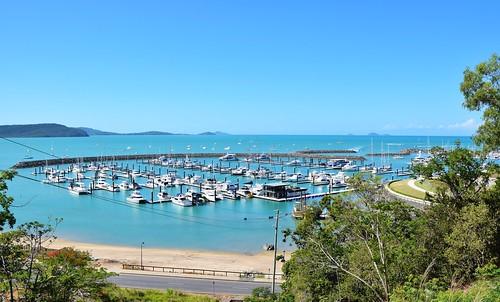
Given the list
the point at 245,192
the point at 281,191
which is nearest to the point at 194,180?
the point at 245,192

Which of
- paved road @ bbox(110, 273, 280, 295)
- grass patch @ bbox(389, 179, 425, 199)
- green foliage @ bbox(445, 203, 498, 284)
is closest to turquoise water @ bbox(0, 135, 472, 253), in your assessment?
paved road @ bbox(110, 273, 280, 295)

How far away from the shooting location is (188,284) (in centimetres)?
2777

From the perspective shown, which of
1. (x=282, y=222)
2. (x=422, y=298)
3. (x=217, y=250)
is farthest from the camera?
(x=282, y=222)

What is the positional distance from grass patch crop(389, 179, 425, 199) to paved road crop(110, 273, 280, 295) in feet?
97.6

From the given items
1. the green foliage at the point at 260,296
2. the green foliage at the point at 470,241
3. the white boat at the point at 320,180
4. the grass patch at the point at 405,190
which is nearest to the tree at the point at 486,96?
the green foliage at the point at 470,241

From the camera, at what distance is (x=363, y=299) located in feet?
44.8

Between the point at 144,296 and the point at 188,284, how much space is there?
5728 millimetres

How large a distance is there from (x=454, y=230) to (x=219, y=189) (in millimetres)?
56502

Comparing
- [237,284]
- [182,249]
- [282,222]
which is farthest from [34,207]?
[237,284]

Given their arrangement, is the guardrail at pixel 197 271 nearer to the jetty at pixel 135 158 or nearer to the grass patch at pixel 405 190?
the grass patch at pixel 405 190

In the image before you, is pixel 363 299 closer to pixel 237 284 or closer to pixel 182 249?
pixel 237 284

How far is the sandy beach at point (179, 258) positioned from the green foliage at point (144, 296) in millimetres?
8854

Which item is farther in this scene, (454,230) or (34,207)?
(34,207)

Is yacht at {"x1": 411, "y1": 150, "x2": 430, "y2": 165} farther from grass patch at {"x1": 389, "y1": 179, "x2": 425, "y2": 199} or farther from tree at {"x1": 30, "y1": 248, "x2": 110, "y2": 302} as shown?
tree at {"x1": 30, "y1": 248, "x2": 110, "y2": 302}
